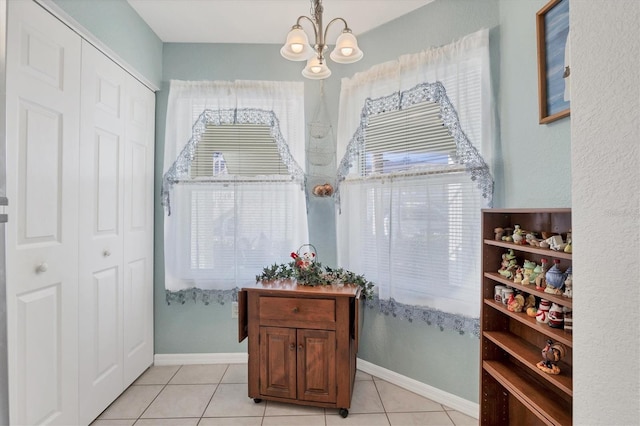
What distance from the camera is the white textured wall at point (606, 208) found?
605 mm

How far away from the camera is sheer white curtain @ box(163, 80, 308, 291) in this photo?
252cm

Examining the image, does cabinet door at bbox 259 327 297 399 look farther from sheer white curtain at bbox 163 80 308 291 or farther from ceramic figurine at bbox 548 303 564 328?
ceramic figurine at bbox 548 303 564 328

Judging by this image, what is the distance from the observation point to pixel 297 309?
6.44 feet

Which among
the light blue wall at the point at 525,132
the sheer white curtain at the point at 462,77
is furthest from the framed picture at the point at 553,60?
the sheer white curtain at the point at 462,77

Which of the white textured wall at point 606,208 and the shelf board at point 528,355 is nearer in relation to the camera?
the white textured wall at point 606,208

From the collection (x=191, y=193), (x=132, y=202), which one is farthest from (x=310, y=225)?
(x=132, y=202)

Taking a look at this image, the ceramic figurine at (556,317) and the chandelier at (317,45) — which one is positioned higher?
the chandelier at (317,45)

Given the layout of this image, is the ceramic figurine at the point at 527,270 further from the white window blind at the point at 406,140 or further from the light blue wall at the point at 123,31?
the light blue wall at the point at 123,31

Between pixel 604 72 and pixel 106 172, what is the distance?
2.35 metres

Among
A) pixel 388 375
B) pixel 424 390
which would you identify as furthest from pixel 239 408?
pixel 424 390

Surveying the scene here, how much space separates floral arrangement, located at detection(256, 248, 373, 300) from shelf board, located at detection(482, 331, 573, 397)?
80 cm

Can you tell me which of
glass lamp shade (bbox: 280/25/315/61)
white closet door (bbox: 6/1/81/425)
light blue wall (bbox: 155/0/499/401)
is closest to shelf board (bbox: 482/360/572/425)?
light blue wall (bbox: 155/0/499/401)

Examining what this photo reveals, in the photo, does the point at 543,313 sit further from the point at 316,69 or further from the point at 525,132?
the point at 316,69

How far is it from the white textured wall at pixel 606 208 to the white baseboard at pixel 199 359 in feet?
7.87
